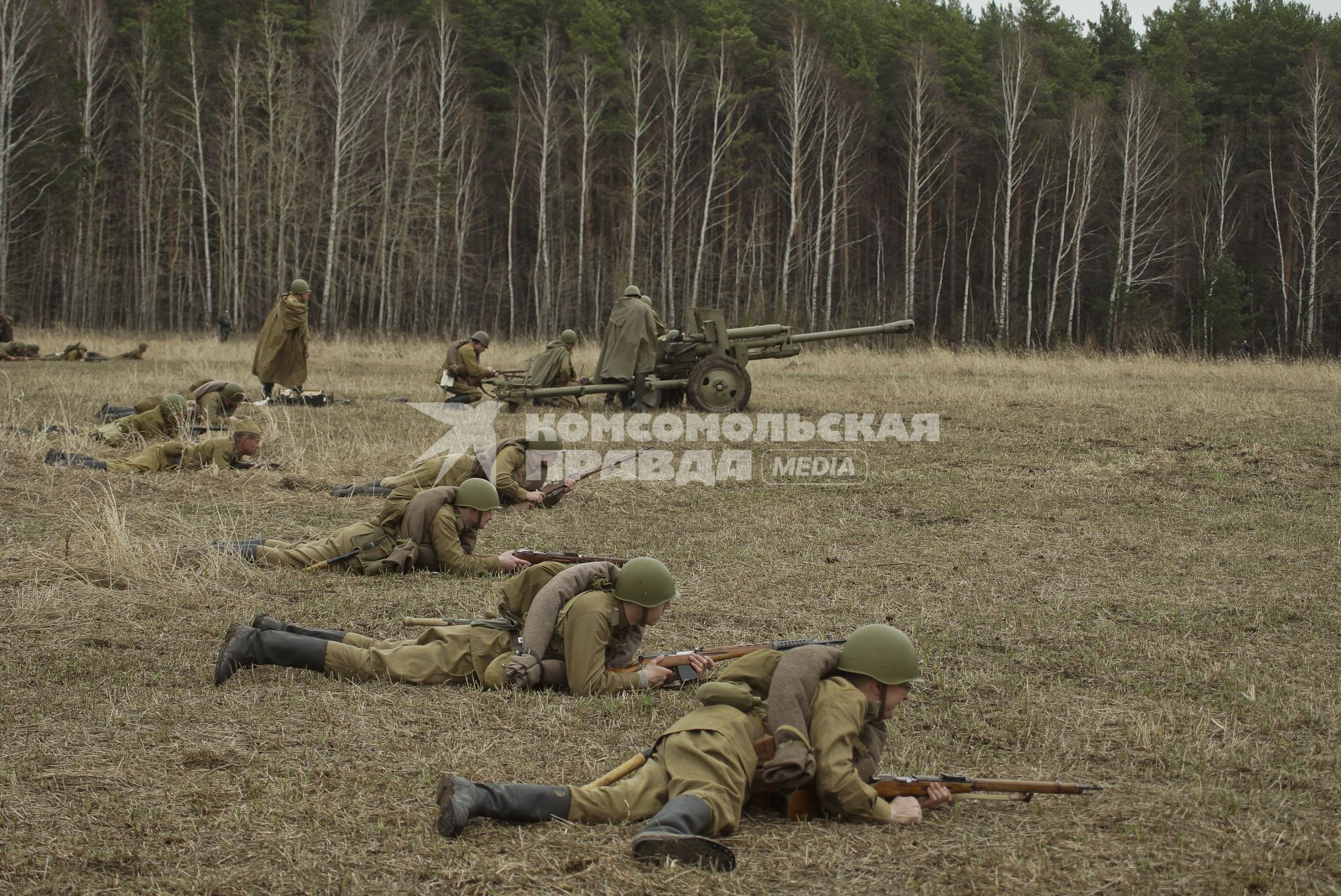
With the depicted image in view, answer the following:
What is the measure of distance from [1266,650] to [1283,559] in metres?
2.47

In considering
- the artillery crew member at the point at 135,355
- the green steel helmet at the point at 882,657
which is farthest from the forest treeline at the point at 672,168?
the green steel helmet at the point at 882,657

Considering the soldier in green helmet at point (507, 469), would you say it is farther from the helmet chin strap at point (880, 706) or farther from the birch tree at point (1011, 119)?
the birch tree at point (1011, 119)

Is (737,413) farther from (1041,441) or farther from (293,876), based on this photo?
(293,876)

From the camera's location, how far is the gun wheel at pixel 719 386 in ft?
51.5

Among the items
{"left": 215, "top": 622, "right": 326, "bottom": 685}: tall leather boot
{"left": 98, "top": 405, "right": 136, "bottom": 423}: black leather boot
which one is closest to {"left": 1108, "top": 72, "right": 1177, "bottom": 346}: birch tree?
{"left": 98, "top": 405, "right": 136, "bottom": 423}: black leather boot

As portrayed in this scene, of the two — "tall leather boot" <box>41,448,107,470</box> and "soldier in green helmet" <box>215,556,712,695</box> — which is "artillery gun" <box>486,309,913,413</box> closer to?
"tall leather boot" <box>41,448,107,470</box>

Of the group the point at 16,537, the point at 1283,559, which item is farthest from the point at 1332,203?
the point at 16,537

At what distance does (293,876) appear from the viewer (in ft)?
12.5

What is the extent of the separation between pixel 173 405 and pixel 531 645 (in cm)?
811

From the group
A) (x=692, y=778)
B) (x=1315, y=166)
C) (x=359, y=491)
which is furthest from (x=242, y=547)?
(x=1315, y=166)

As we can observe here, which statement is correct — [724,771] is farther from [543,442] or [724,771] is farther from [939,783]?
[543,442]

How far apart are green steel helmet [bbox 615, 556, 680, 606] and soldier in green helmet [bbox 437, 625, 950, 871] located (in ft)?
2.74

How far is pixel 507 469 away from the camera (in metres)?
9.83

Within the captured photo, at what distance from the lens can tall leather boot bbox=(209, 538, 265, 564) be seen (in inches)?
313
